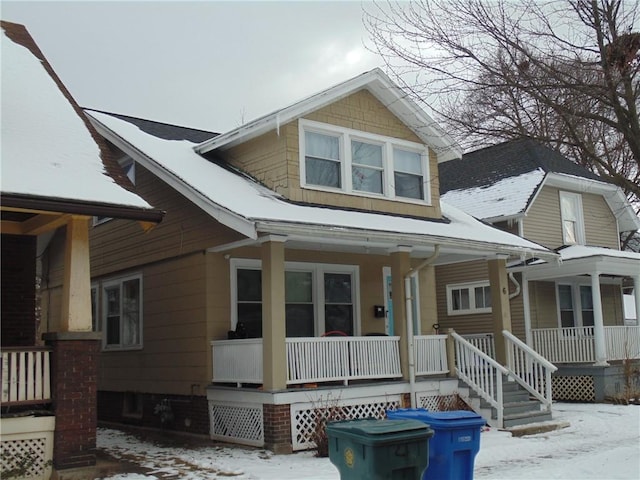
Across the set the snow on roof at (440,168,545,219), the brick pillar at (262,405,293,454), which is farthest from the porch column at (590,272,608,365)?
the brick pillar at (262,405,293,454)

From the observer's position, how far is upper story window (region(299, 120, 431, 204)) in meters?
13.0

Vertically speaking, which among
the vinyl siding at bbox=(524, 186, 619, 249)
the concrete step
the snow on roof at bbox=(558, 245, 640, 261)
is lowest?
the concrete step

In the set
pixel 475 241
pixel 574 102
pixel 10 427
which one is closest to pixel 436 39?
pixel 574 102

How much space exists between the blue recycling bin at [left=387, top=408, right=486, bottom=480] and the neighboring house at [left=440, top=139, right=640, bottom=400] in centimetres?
1072

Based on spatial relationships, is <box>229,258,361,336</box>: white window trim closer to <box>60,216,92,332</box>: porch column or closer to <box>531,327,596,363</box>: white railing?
<box>60,216,92,332</box>: porch column

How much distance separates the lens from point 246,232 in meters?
10.1

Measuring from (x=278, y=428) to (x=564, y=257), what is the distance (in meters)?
10.4

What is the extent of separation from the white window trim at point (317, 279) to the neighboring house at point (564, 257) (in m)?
5.32

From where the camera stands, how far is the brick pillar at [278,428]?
34.9ft

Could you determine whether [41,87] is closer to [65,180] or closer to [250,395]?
[65,180]

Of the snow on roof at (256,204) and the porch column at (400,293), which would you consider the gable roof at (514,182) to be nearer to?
the snow on roof at (256,204)

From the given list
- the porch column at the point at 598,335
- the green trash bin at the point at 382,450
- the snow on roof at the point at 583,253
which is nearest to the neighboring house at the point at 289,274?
the snow on roof at the point at 583,253

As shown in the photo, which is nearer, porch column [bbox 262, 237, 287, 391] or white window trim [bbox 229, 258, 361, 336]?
porch column [bbox 262, 237, 287, 391]

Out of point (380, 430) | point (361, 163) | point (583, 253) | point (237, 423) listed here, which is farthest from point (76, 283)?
point (583, 253)
